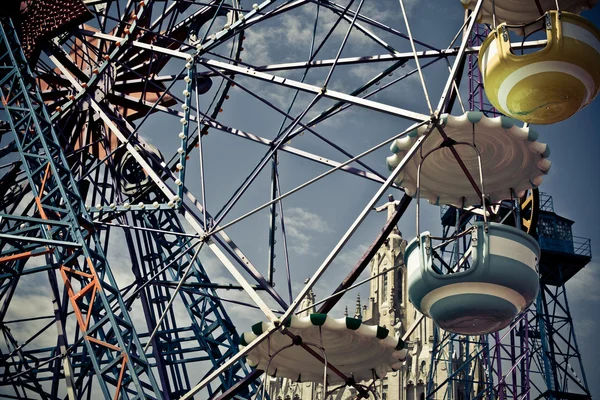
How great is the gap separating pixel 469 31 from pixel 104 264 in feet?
21.5

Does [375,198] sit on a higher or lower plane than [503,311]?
higher

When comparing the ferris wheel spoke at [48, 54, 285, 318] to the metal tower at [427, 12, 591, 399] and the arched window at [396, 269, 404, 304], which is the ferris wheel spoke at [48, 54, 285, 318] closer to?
the metal tower at [427, 12, 591, 399]

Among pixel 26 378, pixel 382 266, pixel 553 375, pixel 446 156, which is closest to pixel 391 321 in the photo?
Answer: pixel 382 266

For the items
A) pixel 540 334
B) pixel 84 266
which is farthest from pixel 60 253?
pixel 540 334

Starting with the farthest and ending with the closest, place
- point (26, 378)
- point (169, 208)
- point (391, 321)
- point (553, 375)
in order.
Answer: point (391, 321) < point (553, 375) < point (26, 378) < point (169, 208)

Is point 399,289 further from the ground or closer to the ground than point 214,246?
further from the ground

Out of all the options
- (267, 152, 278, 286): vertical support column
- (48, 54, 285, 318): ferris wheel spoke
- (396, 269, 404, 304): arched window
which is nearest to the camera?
(48, 54, 285, 318): ferris wheel spoke

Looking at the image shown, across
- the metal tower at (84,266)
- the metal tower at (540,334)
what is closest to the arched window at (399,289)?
the metal tower at (540,334)

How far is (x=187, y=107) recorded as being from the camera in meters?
14.4

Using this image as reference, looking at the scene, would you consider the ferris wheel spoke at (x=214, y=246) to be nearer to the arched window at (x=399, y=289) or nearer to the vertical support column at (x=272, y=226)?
the vertical support column at (x=272, y=226)

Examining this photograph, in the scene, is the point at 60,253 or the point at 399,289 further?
the point at 399,289

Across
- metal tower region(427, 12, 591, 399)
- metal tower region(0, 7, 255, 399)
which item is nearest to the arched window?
A: metal tower region(427, 12, 591, 399)

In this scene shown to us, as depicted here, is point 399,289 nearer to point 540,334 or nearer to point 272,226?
point 540,334

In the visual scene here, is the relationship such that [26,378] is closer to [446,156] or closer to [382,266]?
[446,156]
